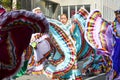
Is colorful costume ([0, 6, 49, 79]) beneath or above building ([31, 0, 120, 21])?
above

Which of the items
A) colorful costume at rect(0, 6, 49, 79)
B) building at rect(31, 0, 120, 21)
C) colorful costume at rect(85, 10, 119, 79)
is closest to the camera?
colorful costume at rect(0, 6, 49, 79)

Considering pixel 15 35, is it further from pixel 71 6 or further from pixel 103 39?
pixel 71 6

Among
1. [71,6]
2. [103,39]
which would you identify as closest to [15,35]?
[103,39]

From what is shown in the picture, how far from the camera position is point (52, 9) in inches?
1373

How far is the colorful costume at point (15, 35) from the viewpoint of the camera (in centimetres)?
368

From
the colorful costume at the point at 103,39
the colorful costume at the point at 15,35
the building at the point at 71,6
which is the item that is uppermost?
the colorful costume at the point at 15,35

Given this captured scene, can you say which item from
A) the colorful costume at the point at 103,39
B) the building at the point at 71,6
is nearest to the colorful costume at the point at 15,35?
the colorful costume at the point at 103,39

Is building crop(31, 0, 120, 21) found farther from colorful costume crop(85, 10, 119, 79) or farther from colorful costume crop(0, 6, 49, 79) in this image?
colorful costume crop(0, 6, 49, 79)

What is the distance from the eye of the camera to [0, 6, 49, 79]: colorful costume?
12.1ft

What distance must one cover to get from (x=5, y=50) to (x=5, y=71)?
214 mm

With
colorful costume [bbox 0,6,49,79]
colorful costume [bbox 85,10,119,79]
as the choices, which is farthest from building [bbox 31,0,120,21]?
colorful costume [bbox 0,6,49,79]

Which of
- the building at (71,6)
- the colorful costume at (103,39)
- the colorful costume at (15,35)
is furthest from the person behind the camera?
the building at (71,6)

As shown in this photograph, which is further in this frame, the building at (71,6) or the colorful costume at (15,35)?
the building at (71,6)

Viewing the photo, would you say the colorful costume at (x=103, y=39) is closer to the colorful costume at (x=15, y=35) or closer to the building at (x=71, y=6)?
the colorful costume at (x=15, y=35)
